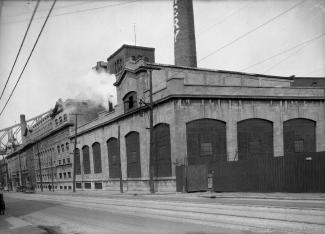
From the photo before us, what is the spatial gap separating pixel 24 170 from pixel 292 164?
90.5 m

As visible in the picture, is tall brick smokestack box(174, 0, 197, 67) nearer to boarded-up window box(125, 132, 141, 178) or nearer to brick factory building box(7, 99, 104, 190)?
boarded-up window box(125, 132, 141, 178)

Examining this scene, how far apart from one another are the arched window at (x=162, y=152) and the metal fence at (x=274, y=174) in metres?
5.32

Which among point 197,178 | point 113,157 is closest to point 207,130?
point 197,178

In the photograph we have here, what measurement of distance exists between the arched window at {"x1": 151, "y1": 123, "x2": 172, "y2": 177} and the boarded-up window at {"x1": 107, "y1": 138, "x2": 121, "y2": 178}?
32.2ft

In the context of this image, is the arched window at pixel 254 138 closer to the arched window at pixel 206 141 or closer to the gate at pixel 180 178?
the arched window at pixel 206 141

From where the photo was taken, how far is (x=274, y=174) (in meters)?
23.2

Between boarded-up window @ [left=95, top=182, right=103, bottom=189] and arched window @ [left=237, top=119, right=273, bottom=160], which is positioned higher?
arched window @ [left=237, top=119, right=273, bottom=160]

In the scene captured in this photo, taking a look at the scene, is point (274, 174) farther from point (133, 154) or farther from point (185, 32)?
point (185, 32)

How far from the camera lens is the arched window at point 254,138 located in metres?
32.7

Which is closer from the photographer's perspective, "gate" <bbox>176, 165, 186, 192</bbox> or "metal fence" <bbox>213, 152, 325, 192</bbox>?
"metal fence" <bbox>213, 152, 325, 192</bbox>

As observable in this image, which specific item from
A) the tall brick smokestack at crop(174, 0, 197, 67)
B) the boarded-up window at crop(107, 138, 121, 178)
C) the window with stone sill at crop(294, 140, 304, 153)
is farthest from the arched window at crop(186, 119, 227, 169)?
the boarded-up window at crop(107, 138, 121, 178)

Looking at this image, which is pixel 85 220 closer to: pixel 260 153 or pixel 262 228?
pixel 262 228

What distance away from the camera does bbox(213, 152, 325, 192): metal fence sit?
20.8m

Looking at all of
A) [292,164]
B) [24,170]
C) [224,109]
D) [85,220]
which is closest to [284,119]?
[224,109]
